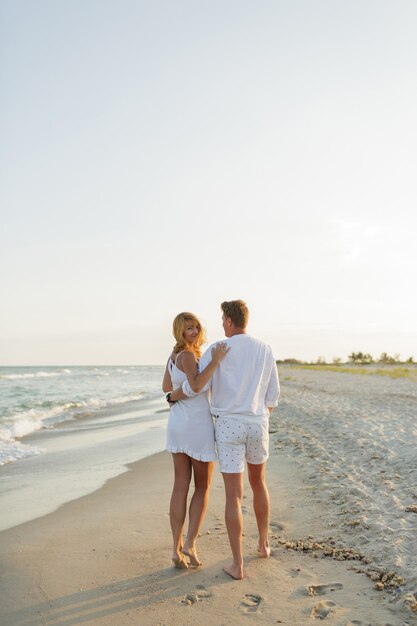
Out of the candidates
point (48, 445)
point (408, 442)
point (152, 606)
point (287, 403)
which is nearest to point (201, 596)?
point (152, 606)

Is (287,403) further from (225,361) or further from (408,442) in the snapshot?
(225,361)

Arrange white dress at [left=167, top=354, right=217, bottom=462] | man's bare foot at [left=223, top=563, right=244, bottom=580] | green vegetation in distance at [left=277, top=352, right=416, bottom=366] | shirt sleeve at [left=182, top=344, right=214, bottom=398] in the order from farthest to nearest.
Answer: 1. green vegetation in distance at [left=277, top=352, right=416, bottom=366]
2. white dress at [left=167, top=354, right=217, bottom=462]
3. shirt sleeve at [left=182, top=344, right=214, bottom=398]
4. man's bare foot at [left=223, top=563, right=244, bottom=580]

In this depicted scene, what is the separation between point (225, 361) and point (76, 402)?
18382mm

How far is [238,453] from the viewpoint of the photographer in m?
4.37

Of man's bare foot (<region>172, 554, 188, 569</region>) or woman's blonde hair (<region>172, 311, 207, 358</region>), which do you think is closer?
man's bare foot (<region>172, 554, 188, 569</region>)

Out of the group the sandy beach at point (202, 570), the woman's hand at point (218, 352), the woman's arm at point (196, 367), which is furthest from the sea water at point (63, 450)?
the woman's hand at point (218, 352)

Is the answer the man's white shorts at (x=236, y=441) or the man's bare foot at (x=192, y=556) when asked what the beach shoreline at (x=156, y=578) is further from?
the man's white shorts at (x=236, y=441)

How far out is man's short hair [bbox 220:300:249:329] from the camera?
4.47 meters

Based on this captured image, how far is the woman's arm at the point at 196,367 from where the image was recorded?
4.26 m

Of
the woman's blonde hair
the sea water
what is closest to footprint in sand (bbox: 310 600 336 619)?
the woman's blonde hair

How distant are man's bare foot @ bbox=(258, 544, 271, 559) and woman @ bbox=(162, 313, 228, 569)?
1.82 feet

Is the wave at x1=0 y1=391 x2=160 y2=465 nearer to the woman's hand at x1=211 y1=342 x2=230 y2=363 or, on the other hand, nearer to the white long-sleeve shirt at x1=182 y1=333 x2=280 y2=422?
the white long-sleeve shirt at x1=182 y1=333 x2=280 y2=422

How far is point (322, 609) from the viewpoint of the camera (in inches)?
144

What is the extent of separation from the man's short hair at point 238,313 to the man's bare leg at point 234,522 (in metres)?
1.22
